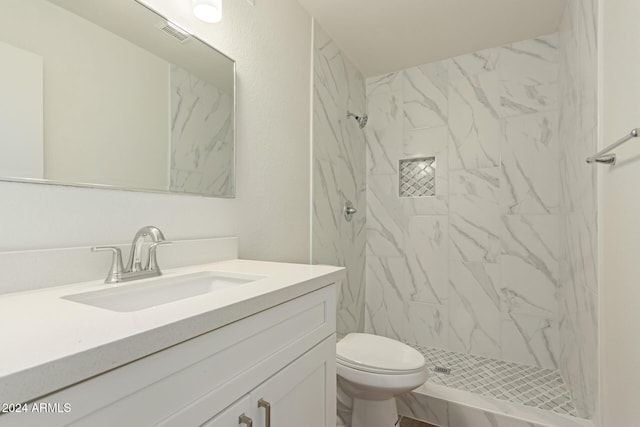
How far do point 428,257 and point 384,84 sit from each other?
1.49 meters

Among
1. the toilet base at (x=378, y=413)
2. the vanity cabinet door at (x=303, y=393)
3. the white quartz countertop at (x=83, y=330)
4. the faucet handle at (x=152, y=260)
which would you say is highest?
the faucet handle at (x=152, y=260)

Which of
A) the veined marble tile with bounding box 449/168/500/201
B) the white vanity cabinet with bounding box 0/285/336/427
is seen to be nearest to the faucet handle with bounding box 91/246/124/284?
the white vanity cabinet with bounding box 0/285/336/427

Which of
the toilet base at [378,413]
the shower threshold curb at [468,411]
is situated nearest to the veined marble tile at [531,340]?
the shower threshold curb at [468,411]

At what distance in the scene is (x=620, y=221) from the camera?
1.09 meters

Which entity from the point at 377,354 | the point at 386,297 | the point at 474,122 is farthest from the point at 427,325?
the point at 474,122

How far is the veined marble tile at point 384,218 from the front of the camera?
258 centimetres

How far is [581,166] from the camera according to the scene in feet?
5.06

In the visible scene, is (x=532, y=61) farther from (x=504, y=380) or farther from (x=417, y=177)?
(x=504, y=380)

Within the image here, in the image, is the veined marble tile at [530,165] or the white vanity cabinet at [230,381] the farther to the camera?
the veined marble tile at [530,165]

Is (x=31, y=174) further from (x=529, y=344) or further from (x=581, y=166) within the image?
(x=529, y=344)

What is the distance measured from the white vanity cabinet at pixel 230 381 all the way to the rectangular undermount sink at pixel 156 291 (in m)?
0.23

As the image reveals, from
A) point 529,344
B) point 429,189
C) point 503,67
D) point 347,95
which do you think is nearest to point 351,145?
point 347,95

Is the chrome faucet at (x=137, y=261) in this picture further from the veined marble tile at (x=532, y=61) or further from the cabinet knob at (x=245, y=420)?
the veined marble tile at (x=532, y=61)

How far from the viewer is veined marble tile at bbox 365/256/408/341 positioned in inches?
100
